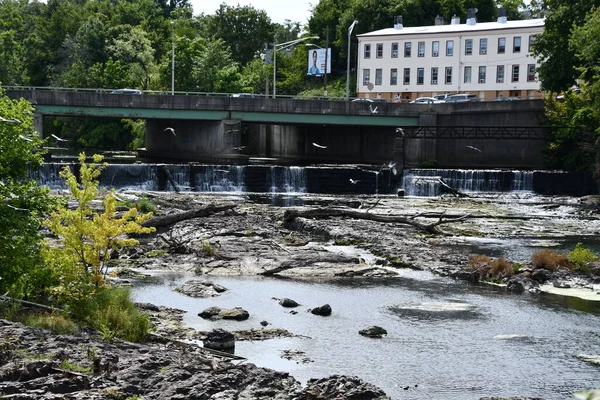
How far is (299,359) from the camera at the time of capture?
2292cm

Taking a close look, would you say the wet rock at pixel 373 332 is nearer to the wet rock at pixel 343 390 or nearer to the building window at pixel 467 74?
the wet rock at pixel 343 390

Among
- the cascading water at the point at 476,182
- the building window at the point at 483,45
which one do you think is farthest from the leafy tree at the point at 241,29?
the cascading water at the point at 476,182

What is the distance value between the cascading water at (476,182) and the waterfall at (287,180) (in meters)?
7.43

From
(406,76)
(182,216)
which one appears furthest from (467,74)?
(182,216)

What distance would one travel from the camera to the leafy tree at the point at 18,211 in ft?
78.1

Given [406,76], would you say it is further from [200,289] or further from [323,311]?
[323,311]

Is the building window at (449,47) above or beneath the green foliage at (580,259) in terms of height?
above

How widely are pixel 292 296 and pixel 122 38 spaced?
3702 inches

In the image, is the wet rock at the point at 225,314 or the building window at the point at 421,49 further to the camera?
the building window at the point at 421,49

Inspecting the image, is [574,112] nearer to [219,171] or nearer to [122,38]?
[219,171]

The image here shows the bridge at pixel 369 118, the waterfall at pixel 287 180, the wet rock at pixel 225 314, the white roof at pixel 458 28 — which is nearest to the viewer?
the wet rock at pixel 225 314

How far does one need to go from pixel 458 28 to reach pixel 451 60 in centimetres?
348

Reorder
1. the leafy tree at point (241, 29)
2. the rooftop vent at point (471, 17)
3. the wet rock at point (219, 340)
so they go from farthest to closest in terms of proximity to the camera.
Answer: the leafy tree at point (241, 29) < the rooftop vent at point (471, 17) < the wet rock at point (219, 340)

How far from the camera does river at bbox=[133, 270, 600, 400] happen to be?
21609 millimetres
